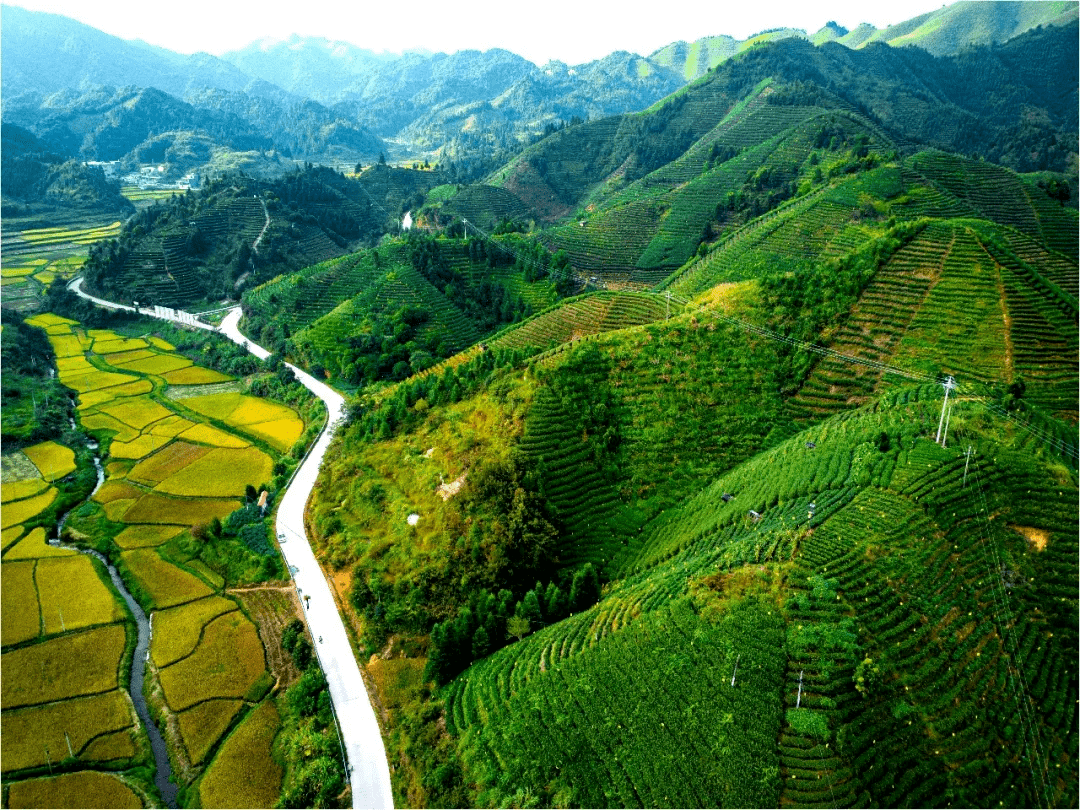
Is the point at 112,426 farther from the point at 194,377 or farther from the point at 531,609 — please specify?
the point at 531,609

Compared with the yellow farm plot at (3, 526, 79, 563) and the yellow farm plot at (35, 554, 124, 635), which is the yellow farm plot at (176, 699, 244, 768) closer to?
the yellow farm plot at (35, 554, 124, 635)

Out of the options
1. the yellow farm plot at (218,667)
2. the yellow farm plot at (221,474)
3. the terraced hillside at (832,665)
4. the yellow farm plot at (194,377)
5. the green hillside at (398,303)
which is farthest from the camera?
the yellow farm plot at (194,377)

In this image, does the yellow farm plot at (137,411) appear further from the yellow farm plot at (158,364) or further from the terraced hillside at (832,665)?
the terraced hillside at (832,665)

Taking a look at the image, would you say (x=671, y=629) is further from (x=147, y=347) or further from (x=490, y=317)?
(x=147, y=347)

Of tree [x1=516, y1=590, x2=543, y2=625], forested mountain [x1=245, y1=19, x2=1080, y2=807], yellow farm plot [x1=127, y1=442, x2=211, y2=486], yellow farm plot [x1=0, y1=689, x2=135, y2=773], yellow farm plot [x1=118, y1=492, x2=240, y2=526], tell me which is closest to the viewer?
forested mountain [x1=245, y1=19, x2=1080, y2=807]

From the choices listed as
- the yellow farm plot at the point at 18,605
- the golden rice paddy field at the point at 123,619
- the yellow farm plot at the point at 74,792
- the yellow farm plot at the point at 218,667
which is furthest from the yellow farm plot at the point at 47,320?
the yellow farm plot at the point at 74,792

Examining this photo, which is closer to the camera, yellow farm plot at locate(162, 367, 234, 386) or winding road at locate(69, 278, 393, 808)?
winding road at locate(69, 278, 393, 808)

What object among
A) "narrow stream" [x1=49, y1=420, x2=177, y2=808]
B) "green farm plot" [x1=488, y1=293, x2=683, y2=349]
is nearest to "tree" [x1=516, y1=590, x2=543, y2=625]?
"narrow stream" [x1=49, y1=420, x2=177, y2=808]
